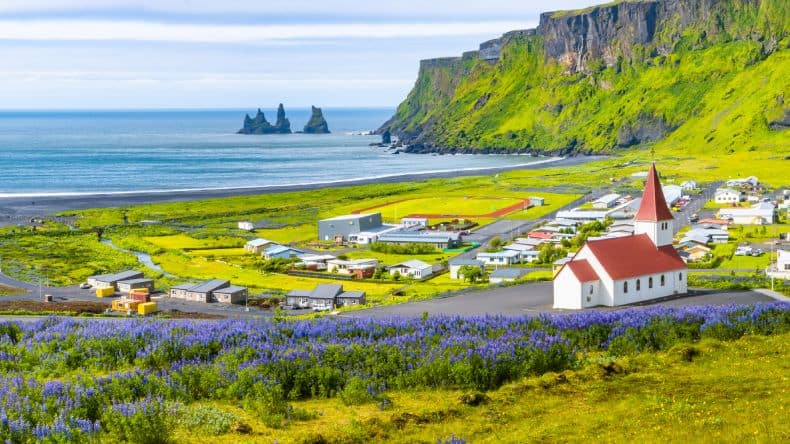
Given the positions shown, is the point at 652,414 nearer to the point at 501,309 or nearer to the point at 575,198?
the point at 501,309

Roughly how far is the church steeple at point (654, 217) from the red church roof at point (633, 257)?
405mm

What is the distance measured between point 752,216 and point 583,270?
52.8 metres

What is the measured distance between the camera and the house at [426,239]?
77.1 metres

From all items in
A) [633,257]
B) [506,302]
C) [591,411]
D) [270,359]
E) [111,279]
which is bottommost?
[111,279]

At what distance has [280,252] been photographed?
234 feet

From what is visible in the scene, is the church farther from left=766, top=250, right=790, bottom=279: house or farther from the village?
left=766, top=250, right=790, bottom=279: house

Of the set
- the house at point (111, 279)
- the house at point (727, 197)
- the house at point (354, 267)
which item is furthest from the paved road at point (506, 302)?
the house at point (727, 197)

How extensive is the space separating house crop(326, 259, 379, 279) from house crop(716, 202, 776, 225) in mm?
40231

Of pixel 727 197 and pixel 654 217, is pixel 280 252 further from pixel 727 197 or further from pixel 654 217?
pixel 727 197

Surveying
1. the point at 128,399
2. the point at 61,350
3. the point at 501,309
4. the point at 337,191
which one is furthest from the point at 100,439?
the point at 337,191

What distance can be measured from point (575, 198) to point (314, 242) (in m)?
46.4

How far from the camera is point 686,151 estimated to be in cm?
19512

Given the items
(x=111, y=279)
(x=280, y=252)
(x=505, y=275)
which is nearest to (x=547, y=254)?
(x=505, y=275)

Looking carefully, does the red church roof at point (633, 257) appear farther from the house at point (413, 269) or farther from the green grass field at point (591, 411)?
the house at point (413, 269)
